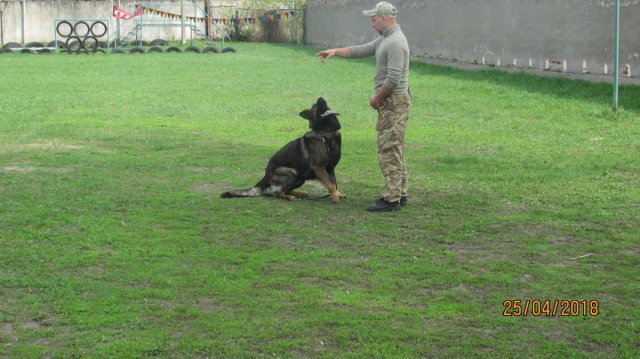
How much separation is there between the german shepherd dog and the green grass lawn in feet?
A: 0.83

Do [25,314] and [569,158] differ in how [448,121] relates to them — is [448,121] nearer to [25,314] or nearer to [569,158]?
[569,158]

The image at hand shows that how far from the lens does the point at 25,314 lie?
5.62 m

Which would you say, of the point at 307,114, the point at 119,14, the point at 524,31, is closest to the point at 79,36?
the point at 119,14

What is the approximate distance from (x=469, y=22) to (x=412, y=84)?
22.3ft

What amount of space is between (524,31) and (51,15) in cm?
2944

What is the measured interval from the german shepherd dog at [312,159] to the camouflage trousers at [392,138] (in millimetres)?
594

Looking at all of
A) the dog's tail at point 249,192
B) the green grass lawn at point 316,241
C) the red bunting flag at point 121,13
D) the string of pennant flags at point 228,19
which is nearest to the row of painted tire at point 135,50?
the red bunting flag at point 121,13

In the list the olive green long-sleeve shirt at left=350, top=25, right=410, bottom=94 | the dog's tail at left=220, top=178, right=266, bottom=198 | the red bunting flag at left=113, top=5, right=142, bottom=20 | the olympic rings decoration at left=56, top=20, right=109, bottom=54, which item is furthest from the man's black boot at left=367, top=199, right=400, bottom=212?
the red bunting flag at left=113, top=5, right=142, bottom=20

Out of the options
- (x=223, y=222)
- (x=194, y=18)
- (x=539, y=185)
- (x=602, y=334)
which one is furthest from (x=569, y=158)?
(x=194, y=18)

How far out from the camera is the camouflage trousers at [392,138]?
28.1 feet

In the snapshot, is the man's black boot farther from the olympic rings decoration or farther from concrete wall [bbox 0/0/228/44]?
concrete wall [bbox 0/0/228/44]
